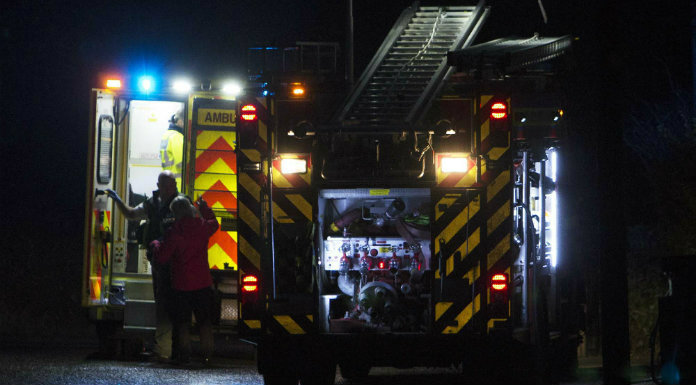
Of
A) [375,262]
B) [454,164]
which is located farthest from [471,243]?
[375,262]

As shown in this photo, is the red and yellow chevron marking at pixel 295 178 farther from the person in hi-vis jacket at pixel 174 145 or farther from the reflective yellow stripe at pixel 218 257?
the person in hi-vis jacket at pixel 174 145

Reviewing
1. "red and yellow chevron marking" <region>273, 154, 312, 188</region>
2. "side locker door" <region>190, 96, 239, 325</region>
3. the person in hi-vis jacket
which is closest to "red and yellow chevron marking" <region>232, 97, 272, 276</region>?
"red and yellow chevron marking" <region>273, 154, 312, 188</region>

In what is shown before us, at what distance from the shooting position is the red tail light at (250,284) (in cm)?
927

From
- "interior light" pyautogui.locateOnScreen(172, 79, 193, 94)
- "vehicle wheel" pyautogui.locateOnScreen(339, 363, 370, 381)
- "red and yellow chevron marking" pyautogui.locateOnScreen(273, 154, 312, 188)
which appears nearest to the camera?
"red and yellow chevron marking" pyautogui.locateOnScreen(273, 154, 312, 188)

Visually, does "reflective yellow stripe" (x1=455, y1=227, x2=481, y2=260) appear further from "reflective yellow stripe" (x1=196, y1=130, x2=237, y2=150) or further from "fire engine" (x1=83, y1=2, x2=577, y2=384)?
"reflective yellow stripe" (x1=196, y1=130, x2=237, y2=150)

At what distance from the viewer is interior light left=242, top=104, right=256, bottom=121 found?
30.6 ft

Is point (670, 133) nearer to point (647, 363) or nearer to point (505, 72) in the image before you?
point (647, 363)

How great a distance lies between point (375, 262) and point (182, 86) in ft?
13.7

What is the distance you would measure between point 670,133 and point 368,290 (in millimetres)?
5635

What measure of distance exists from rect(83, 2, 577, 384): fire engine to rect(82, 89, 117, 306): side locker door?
3210 millimetres

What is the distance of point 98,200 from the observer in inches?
483

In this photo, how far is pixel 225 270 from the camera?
12.1 m

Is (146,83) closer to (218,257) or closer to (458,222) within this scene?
(218,257)

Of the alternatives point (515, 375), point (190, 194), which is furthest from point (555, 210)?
point (190, 194)
